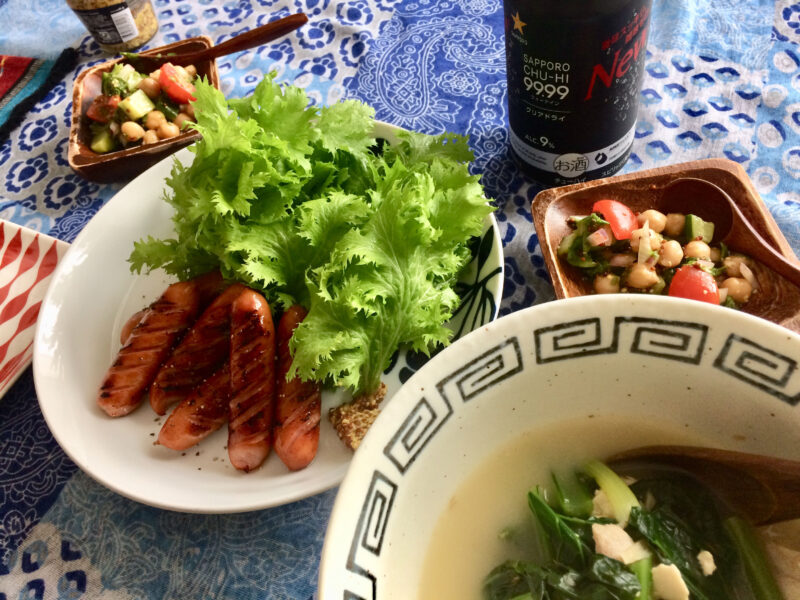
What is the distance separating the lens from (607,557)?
0.67 m

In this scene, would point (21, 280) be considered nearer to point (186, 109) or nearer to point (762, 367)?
point (186, 109)

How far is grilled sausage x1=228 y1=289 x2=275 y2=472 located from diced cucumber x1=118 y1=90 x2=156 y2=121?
2.42 feet

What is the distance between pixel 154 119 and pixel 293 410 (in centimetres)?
93

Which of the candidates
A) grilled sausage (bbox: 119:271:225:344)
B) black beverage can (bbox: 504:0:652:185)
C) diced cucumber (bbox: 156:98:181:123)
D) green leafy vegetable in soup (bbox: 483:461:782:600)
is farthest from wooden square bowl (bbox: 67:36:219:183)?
green leafy vegetable in soup (bbox: 483:461:782:600)

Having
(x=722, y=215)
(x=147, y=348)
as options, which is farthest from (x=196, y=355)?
(x=722, y=215)

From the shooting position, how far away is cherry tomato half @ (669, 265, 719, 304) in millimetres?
1039

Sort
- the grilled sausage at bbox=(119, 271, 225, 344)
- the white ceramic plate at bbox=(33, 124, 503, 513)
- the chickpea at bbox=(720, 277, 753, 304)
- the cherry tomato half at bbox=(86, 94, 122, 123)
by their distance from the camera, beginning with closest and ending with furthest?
the white ceramic plate at bbox=(33, 124, 503, 513), the chickpea at bbox=(720, 277, 753, 304), the grilled sausage at bbox=(119, 271, 225, 344), the cherry tomato half at bbox=(86, 94, 122, 123)

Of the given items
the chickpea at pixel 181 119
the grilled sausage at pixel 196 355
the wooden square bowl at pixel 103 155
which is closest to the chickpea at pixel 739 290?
the grilled sausage at pixel 196 355

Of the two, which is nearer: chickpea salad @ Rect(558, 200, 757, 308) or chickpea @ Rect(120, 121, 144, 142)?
chickpea salad @ Rect(558, 200, 757, 308)

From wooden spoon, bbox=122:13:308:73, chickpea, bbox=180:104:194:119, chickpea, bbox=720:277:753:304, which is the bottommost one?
chickpea, bbox=720:277:753:304

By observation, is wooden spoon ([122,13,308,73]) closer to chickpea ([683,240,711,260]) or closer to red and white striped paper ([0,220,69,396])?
red and white striped paper ([0,220,69,396])

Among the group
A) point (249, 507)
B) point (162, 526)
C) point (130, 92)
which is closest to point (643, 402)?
point (249, 507)

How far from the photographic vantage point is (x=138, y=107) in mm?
1560

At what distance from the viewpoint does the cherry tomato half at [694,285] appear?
40.9 inches
